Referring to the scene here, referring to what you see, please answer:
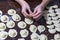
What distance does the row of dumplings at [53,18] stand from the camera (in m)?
0.94

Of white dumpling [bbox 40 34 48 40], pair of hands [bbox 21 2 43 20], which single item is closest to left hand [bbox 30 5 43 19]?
pair of hands [bbox 21 2 43 20]

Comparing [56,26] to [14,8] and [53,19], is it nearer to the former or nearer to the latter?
[53,19]

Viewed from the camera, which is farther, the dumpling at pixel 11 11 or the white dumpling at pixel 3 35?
the dumpling at pixel 11 11

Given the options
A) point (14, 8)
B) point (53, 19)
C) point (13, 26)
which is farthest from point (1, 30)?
point (53, 19)

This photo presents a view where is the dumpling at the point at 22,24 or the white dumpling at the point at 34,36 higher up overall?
the dumpling at the point at 22,24

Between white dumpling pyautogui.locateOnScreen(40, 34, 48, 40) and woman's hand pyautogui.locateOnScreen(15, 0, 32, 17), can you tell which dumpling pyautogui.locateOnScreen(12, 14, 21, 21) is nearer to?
woman's hand pyautogui.locateOnScreen(15, 0, 32, 17)

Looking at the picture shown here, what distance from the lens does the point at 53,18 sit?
979 millimetres

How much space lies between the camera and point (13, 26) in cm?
92

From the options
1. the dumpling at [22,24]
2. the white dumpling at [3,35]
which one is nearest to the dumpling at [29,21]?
the dumpling at [22,24]

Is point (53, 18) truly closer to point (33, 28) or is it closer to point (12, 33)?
point (33, 28)

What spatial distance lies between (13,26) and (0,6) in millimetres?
159

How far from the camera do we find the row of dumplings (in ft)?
3.07

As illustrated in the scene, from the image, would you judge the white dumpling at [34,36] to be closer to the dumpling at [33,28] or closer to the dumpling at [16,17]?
the dumpling at [33,28]

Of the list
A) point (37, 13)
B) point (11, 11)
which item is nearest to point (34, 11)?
point (37, 13)
